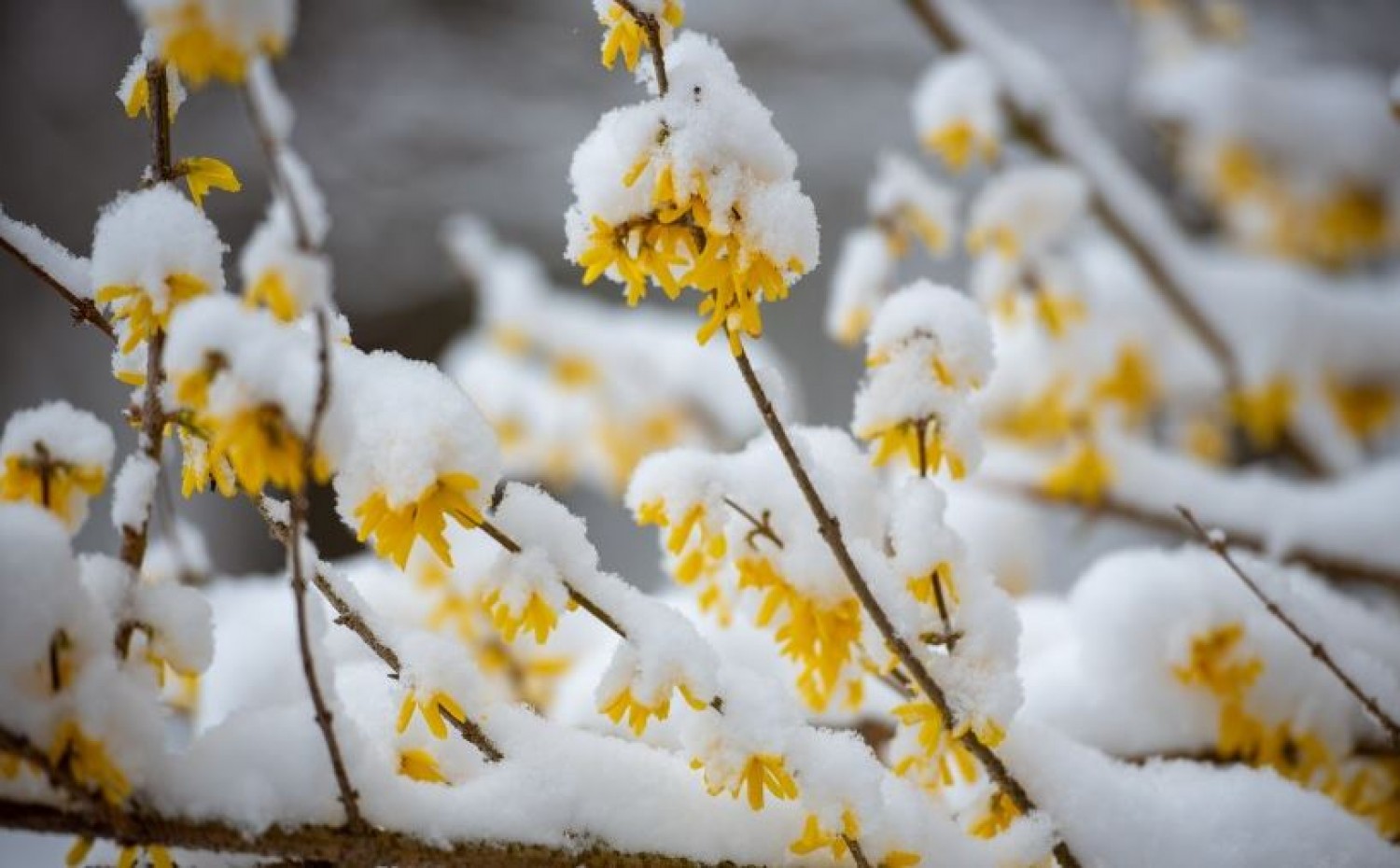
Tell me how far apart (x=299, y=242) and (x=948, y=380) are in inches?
24.8

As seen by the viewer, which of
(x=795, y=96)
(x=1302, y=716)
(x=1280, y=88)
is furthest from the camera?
(x=795, y=96)

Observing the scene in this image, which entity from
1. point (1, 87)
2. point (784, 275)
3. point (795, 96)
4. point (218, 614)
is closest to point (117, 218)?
point (784, 275)

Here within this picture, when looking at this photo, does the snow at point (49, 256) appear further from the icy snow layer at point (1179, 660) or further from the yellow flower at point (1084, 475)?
the yellow flower at point (1084, 475)

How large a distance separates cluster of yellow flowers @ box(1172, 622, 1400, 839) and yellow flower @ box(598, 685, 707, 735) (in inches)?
32.6

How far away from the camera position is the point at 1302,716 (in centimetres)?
136

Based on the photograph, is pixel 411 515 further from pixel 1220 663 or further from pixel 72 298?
pixel 1220 663

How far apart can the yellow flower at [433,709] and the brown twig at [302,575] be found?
0.41 ft

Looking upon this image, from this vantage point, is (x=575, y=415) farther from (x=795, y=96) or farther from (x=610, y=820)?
(x=795, y=96)

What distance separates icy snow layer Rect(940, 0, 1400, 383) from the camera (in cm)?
250

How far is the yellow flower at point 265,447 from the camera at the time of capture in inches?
28.7

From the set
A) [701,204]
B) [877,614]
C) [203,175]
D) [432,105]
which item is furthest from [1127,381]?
[432,105]

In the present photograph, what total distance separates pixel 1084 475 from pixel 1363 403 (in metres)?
1.44

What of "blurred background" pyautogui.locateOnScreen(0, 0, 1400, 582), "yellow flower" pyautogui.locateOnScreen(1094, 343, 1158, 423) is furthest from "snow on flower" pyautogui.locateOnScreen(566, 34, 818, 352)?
"blurred background" pyautogui.locateOnScreen(0, 0, 1400, 582)

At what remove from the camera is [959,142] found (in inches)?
78.7
